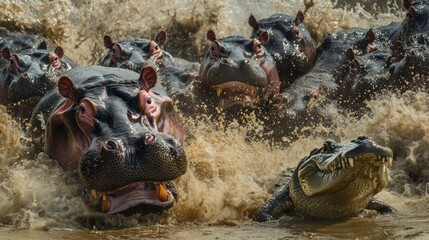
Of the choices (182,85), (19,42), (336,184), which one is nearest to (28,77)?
(182,85)

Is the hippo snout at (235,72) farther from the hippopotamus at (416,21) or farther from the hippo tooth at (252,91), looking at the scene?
the hippopotamus at (416,21)

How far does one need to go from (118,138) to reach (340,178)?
4.87 feet

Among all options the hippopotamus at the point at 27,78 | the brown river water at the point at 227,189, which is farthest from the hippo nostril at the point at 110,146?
the hippopotamus at the point at 27,78

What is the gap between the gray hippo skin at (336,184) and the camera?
5.99 metres

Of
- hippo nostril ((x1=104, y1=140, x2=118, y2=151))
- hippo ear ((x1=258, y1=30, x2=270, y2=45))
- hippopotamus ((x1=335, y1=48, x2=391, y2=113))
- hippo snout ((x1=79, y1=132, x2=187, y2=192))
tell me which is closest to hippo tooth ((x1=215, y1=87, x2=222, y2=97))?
hippopotamus ((x1=335, y1=48, x2=391, y2=113))

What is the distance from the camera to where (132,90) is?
702cm

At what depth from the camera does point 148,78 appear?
725cm

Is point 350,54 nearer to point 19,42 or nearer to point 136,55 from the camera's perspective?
point 136,55

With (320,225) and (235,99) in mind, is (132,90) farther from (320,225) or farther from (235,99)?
(235,99)

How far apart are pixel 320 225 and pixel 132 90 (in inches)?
66.5

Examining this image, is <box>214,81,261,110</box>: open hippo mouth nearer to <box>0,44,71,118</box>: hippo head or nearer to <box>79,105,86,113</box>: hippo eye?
<box>0,44,71,118</box>: hippo head

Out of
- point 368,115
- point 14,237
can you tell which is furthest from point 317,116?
point 14,237

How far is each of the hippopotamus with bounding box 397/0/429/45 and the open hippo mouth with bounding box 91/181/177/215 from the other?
567 centimetres

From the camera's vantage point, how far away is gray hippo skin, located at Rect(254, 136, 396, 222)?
599cm
